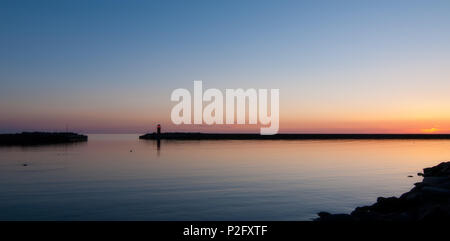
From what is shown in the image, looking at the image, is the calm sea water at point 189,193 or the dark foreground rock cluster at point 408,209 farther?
the calm sea water at point 189,193

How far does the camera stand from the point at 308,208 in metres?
18.3

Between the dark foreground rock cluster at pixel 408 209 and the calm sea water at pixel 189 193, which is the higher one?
the dark foreground rock cluster at pixel 408 209

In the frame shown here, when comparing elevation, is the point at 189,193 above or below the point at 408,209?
below

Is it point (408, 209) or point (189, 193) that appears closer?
point (408, 209)

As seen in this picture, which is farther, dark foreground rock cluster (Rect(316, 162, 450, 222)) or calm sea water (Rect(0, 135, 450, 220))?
calm sea water (Rect(0, 135, 450, 220))

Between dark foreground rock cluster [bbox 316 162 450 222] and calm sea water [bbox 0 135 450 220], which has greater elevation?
dark foreground rock cluster [bbox 316 162 450 222]
